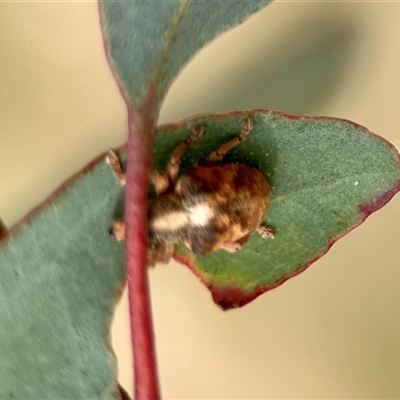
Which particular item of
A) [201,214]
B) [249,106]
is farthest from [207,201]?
[249,106]

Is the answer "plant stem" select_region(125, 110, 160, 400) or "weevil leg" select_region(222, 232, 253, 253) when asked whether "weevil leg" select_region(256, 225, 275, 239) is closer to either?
"weevil leg" select_region(222, 232, 253, 253)

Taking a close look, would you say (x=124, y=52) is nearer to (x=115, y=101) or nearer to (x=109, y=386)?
(x=115, y=101)

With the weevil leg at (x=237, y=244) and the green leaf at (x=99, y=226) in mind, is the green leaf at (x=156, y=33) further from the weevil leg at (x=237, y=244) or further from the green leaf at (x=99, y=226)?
the weevil leg at (x=237, y=244)

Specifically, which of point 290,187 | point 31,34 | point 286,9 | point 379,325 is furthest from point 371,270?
point 31,34

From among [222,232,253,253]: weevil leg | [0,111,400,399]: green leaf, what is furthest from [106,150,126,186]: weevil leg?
[222,232,253,253]: weevil leg

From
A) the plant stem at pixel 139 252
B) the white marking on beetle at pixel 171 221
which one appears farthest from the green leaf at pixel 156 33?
the white marking on beetle at pixel 171 221

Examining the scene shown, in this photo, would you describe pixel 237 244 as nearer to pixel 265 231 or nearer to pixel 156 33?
pixel 265 231
